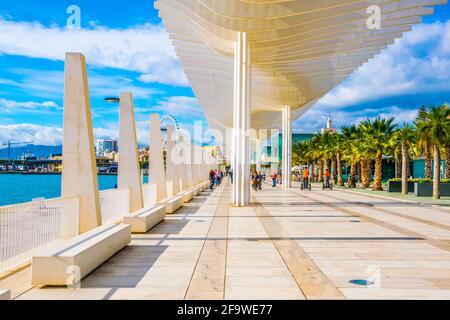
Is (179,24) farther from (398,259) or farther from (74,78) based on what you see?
(398,259)

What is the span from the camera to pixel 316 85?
3434cm

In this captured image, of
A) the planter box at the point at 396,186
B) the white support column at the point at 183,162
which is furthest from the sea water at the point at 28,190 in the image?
the planter box at the point at 396,186

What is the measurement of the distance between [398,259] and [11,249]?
604 cm

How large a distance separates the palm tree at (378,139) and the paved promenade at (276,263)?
→ 20.4 metres

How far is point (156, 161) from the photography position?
1727 centimetres

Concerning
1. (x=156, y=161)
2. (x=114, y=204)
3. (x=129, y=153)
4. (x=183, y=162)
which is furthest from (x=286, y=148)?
(x=114, y=204)

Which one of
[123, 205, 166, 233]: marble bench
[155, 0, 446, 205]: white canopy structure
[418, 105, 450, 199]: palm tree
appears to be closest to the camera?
[123, 205, 166, 233]: marble bench

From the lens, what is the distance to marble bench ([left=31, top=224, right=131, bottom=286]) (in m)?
5.82

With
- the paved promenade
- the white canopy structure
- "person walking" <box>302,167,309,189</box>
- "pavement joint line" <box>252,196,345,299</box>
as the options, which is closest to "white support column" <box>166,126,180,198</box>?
the white canopy structure

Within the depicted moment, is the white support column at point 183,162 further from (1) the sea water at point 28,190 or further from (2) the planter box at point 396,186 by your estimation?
(2) the planter box at point 396,186

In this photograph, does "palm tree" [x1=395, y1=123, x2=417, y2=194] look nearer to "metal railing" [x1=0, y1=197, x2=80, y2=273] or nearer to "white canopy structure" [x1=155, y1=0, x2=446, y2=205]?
"white canopy structure" [x1=155, y1=0, x2=446, y2=205]

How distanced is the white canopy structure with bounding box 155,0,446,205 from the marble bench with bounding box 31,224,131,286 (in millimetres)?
11613

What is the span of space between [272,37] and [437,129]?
1018cm
